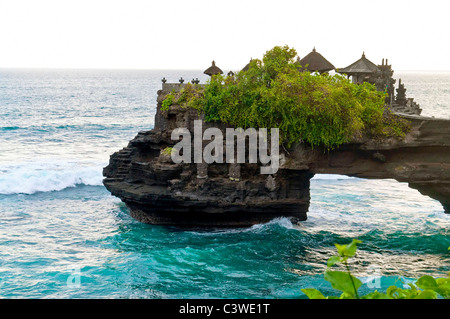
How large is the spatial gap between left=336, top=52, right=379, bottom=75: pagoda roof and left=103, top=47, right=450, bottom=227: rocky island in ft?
11.3

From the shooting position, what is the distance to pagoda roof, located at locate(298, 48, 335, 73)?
23.8 meters

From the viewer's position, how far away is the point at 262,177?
21641mm

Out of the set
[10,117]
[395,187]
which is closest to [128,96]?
[10,117]

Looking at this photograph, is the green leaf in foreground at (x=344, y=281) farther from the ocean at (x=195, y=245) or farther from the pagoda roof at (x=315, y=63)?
the pagoda roof at (x=315, y=63)

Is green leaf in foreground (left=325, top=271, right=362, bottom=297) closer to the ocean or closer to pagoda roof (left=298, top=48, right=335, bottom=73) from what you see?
the ocean

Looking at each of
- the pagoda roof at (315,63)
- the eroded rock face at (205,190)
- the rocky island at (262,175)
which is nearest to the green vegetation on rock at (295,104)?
the rocky island at (262,175)

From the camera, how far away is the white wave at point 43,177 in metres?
33.0

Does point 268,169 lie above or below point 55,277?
above

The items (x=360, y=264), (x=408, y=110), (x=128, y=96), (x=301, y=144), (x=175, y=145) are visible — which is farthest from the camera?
(x=128, y=96)

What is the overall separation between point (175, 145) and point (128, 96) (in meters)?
83.2

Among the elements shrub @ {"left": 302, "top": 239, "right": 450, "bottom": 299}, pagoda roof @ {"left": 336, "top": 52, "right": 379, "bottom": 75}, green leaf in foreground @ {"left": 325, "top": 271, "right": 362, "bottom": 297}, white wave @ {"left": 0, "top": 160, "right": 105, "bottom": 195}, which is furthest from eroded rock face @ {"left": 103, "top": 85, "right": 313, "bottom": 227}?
green leaf in foreground @ {"left": 325, "top": 271, "right": 362, "bottom": 297}

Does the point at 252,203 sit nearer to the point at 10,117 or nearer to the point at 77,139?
the point at 77,139

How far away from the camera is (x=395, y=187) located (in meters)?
34.3
